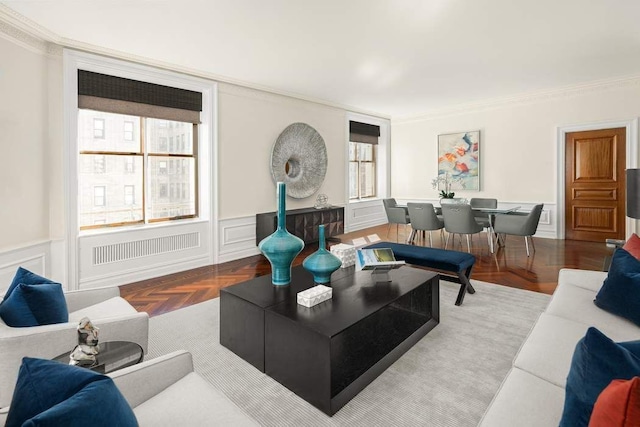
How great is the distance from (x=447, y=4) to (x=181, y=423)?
360 cm

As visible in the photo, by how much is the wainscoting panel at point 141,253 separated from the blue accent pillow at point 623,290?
4402mm

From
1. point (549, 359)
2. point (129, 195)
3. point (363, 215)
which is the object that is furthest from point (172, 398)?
point (363, 215)

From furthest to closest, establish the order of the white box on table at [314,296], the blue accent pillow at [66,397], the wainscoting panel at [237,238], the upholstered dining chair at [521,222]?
1. the wainscoting panel at [237,238]
2. the upholstered dining chair at [521,222]
3. the white box on table at [314,296]
4. the blue accent pillow at [66,397]

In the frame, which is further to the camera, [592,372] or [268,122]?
[268,122]

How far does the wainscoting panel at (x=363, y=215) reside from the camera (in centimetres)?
756

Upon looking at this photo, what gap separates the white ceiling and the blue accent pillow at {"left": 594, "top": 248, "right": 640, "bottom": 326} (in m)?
Result: 2.40

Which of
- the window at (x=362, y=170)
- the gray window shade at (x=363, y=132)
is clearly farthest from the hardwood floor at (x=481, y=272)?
the gray window shade at (x=363, y=132)

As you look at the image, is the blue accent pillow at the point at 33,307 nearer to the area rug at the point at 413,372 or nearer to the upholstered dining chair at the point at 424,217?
the area rug at the point at 413,372

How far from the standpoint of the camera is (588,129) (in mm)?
5992

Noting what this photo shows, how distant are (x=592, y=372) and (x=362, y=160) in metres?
7.63

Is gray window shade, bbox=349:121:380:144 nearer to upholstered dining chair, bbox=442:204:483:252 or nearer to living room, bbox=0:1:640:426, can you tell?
living room, bbox=0:1:640:426

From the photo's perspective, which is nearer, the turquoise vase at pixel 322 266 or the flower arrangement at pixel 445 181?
the turquoise vase at pixel 322 266

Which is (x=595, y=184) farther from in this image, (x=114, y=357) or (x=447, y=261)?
(x=114, y=357)

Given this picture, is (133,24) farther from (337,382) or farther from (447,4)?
(337,382)
